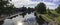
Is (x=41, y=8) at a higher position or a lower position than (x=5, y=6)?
lower

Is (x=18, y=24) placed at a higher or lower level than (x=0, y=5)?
lower

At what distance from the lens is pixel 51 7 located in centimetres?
622

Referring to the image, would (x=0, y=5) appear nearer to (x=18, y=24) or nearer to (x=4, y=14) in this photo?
(x=4, y=14)

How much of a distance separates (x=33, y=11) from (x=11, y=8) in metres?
1.10

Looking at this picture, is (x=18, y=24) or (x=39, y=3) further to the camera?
(x=39, y=3)

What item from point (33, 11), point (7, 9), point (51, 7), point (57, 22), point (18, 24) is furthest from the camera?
point (33, 11)

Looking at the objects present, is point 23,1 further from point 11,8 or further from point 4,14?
point 4,14

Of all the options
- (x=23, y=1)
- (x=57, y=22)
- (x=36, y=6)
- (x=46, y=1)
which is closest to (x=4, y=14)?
(x=23, y=1)

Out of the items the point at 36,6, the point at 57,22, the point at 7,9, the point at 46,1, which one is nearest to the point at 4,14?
the point at 7,9

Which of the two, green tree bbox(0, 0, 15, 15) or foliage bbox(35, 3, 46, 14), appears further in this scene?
foliage bbox(35, 3, 46, 14)

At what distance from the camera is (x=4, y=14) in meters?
6.91

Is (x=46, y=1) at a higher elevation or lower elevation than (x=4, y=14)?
higher

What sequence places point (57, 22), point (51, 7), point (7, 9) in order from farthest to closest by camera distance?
point (7, 9)
point (51, 7)
point (57, 22)

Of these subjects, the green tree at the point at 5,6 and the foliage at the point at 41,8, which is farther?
the foliage at the point at 41,8
